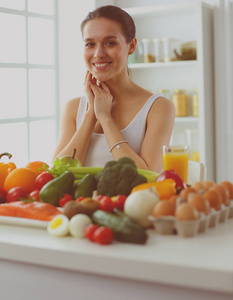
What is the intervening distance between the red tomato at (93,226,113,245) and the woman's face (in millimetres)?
1345

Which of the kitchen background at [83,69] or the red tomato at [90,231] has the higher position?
the kitchen background at [83,69]

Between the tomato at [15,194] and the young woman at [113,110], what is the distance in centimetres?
82

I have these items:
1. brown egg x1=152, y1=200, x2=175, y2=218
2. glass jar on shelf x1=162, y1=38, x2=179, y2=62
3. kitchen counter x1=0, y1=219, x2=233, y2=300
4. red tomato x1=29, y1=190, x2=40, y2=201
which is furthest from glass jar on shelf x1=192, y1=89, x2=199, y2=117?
brown egg x1=152, y1=200, x2=175, y2=218

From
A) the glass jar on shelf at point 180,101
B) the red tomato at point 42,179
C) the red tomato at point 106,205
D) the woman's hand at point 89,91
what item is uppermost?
the glass jar on shelf at point 180,101

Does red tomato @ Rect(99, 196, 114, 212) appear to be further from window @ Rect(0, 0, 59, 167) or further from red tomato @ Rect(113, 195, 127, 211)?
window @ Rect(0, 0, 59, 167)

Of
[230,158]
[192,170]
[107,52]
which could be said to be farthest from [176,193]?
[230,158]

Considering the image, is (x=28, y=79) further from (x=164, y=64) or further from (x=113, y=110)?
(x=113, y=110)

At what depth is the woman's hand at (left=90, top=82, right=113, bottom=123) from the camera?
2.46 m

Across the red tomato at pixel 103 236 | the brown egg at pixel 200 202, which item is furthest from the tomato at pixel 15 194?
the brown egg at pixel 200 202

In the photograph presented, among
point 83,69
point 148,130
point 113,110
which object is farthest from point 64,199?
point 83,69

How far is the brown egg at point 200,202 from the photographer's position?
1.20 m

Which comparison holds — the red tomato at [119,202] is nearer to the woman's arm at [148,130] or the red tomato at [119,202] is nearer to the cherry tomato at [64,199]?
the cherry tomato at [64,199]

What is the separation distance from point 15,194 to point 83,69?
10.1 feet

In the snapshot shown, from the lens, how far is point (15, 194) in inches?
59.4
